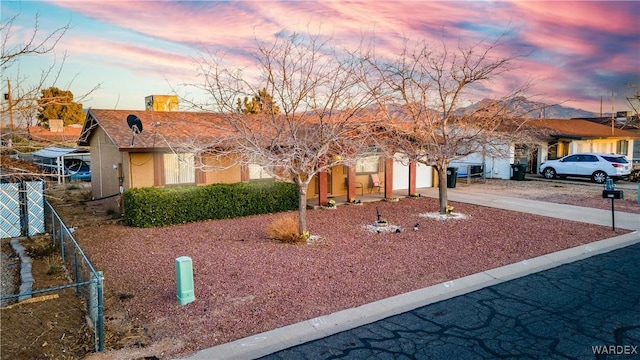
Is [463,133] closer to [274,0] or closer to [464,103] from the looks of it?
[464,103]

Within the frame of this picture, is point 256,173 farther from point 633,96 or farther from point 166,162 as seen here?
point 633,96

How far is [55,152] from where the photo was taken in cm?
2070

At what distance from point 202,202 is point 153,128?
3.71 metres

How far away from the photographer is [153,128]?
14234mm

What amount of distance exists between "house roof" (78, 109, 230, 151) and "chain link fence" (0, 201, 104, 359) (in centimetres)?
478

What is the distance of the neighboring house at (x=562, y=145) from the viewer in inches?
989

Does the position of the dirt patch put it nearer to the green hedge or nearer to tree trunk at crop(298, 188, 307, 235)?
the green hedge

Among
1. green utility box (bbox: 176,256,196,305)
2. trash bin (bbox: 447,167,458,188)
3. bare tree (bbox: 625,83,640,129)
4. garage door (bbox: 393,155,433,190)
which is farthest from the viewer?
bare tree (bbox: 625,83,640,129)

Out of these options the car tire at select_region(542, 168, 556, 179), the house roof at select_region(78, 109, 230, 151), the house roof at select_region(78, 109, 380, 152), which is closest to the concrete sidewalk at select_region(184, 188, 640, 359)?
the house roof at select_region(78, 109, 380, 152)

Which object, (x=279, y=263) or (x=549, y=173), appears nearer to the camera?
(x=279, y=263)

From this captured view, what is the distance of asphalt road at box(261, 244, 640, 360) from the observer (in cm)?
472

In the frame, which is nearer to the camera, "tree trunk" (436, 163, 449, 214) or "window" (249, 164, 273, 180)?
"tree trunk" (436, 163, 449, 214)

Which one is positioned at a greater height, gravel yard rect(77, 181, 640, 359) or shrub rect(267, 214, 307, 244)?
shrub rect(267, 214, 307, 244)

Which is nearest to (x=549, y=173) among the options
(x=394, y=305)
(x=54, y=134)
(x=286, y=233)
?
(x=286, y=233)
